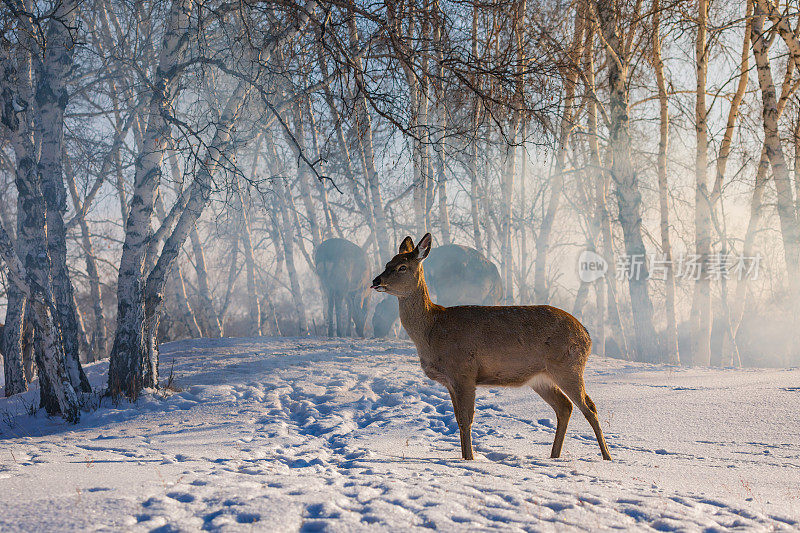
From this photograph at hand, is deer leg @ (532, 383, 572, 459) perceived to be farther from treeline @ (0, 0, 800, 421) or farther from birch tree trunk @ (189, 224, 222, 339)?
birch tree trunk @ (189, 224, 222, 339)

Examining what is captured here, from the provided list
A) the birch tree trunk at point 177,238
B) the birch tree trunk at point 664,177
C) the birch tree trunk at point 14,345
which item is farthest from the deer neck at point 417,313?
the birch tree trunk at point 664,177

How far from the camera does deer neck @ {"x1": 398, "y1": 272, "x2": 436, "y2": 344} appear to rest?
5.12 meters

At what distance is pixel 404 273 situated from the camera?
5.11 metres

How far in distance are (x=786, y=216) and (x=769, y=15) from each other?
4.16m

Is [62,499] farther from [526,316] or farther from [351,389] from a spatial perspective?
[351,389]

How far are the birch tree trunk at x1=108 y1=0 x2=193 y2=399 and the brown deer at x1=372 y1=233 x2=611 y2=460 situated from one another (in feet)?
15.1

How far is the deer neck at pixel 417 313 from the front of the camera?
5.12m

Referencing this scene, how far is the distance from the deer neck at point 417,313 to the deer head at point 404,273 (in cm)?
5

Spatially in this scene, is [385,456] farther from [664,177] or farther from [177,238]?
[664,177]

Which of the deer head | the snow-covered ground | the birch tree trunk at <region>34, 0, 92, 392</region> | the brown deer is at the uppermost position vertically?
the birch tree trunk at <region>34, 0, 92, 392</region>

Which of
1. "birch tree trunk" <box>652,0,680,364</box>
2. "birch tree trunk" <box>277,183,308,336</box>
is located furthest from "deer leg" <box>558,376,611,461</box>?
"birch tree trunk" <box>277,183,308,336</box>

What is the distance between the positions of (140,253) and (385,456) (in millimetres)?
5140

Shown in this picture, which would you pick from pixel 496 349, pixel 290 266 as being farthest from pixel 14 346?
pixel 290 266

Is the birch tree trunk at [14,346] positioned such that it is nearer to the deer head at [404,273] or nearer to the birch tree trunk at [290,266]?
the deer head at [404,273]
